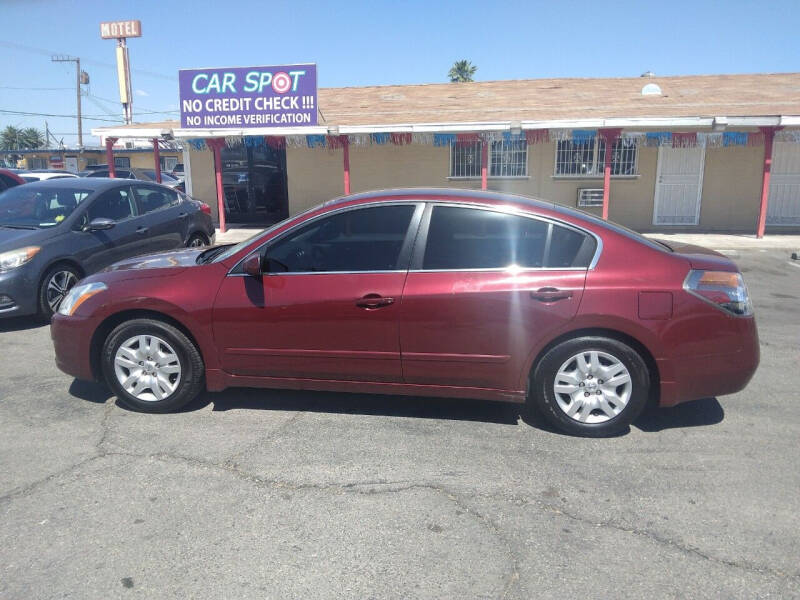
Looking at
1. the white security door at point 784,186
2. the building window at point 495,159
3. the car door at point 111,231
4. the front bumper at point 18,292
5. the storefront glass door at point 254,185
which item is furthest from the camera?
the storefront glass door at point 254,185

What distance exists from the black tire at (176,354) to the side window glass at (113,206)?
353 cm

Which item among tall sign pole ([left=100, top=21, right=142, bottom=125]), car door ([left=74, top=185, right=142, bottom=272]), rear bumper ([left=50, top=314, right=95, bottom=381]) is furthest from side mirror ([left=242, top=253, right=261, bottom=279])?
tall sign pole ([left=100, top=21, right=142, bottom=125])

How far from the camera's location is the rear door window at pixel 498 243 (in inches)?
155

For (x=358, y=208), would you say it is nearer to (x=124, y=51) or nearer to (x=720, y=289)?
(x=720, y=289)

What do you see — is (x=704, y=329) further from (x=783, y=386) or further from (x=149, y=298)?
(x=149, y=298)

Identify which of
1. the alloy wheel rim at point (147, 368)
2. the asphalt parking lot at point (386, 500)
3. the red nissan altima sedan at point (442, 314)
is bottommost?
the asphalt parking lot at point (386, 500)

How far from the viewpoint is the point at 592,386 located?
3893 mm

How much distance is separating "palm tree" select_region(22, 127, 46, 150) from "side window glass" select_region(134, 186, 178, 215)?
260ft

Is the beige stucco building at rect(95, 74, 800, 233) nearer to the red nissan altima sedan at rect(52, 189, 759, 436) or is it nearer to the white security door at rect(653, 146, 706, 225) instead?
the white security door at rect(653, 146, 706, 225)

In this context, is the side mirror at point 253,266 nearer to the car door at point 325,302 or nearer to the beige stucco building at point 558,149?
the car door at point 325,302

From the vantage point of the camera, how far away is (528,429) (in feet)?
13.5

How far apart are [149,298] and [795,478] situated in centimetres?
405

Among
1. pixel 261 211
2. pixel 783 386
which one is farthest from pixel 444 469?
pixel 261 211

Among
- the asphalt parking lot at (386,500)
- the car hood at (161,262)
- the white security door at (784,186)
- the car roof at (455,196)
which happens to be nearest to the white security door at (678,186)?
the white security door at (784,186)
